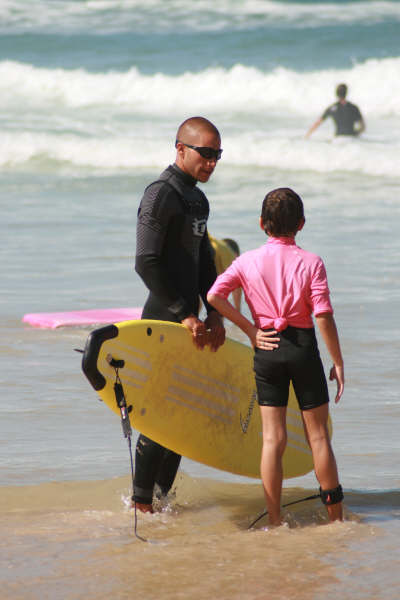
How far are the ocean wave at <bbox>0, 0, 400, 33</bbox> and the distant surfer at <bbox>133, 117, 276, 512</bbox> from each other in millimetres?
33605

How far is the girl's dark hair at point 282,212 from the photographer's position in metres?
3.66

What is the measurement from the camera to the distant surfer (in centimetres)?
383

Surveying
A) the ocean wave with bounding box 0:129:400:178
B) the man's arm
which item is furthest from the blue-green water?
the man's arm

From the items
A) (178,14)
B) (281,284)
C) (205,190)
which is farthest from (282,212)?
(178,14)

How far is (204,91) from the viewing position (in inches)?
1264

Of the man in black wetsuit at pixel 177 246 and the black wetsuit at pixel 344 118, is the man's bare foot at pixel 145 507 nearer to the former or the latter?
the man in black wetsuit at pixel 177 246

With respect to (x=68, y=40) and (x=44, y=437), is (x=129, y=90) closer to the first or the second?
(x=68, y=40)

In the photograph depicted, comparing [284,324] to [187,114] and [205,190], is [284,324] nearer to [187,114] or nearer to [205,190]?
[205,190]

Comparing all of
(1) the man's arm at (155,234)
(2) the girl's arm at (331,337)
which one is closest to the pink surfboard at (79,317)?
(1) the man's arm at (155,234)

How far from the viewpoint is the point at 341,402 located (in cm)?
558

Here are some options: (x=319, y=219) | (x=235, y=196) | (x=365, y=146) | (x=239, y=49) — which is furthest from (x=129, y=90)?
(x=319, y=219)

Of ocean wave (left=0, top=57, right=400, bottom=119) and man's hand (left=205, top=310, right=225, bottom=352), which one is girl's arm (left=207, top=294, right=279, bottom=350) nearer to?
man's hand (left=205, top=310, right=225, bottom=352)

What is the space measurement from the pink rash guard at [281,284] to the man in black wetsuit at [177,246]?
270mm

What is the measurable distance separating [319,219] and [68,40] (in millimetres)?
28161
